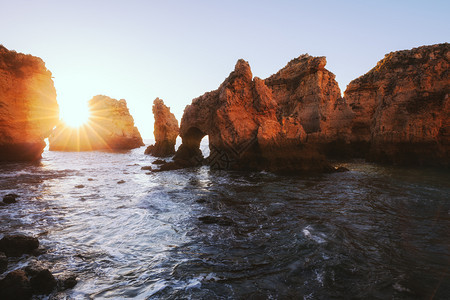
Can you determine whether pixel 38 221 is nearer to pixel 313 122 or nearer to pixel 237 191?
pixel 237 191

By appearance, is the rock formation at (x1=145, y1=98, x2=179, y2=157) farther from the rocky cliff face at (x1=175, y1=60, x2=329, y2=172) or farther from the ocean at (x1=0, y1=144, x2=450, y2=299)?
the ocean at (x1=0, y1=144, x2=450, y2=299)

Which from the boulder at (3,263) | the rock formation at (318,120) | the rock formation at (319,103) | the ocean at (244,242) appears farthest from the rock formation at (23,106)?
the rock formation at (319,103)

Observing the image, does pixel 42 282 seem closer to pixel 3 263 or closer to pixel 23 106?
pixel 3 263

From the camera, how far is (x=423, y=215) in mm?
7023

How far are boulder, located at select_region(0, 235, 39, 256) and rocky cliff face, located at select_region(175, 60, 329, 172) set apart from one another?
46.6ft

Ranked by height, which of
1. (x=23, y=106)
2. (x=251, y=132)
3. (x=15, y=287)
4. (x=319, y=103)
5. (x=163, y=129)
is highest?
(x=319, y=103)

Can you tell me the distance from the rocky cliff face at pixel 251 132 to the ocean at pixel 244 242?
6.78 metres

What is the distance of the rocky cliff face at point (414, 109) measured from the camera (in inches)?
699

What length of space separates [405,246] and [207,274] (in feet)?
14.9

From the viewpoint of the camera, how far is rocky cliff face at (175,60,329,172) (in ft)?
55.3

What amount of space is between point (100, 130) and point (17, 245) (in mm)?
55318

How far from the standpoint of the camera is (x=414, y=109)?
1883 cm

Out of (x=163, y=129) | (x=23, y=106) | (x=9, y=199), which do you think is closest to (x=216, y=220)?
(x=9, y=199)

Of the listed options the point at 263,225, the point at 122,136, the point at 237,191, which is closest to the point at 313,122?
the point at 237,191
